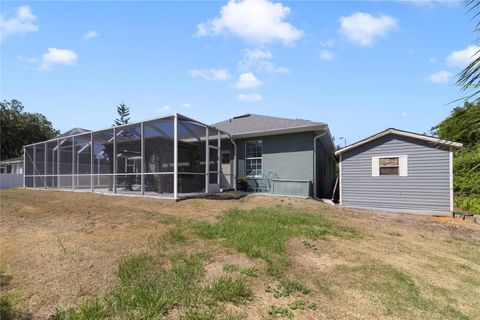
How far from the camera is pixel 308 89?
445 inches

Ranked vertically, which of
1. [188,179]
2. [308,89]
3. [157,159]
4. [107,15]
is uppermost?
[107,15]

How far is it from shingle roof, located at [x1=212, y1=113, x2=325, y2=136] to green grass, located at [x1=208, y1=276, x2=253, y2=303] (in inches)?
377

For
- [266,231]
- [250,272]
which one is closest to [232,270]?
[250,272]

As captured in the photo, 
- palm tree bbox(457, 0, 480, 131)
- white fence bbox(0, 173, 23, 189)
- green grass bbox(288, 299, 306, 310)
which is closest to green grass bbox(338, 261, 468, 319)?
green grass bbox(288, 299, 306, 310)

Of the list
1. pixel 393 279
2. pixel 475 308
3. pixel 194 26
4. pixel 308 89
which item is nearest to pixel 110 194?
pixel 194 26

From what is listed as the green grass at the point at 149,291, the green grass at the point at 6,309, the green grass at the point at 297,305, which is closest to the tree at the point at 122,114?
the green grass at the point at 149,291

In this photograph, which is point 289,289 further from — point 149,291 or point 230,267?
point 149,291

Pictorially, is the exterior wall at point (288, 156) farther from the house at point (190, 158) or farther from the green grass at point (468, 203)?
the green grass at point (468, 203)

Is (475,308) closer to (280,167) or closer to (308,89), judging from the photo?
(308,89)

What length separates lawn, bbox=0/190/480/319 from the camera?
299 cm

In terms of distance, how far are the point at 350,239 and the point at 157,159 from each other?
809cm

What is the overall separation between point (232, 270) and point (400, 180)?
9146 mm

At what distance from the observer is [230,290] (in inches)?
125

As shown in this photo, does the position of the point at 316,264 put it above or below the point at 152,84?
below
